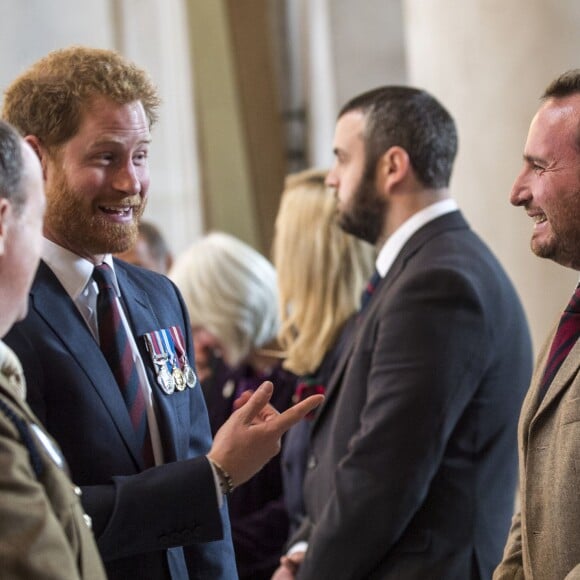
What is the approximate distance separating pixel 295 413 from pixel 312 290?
1.54 metres

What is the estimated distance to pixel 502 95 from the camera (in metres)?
4.56

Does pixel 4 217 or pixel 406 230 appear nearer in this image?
pixel 4 217

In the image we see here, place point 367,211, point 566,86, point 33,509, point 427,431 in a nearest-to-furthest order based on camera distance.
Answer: point 33,509, point 566,86, point 427,431, point 367,211

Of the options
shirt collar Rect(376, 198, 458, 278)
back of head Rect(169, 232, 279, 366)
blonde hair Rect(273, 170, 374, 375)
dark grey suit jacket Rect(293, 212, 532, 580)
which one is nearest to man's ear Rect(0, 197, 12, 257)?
dark grey suit jacket Rect(293, 212, 532, 580)

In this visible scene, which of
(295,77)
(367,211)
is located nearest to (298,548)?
(367,211)

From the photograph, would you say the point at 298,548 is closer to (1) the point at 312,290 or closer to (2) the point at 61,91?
(1) the point at 312,290

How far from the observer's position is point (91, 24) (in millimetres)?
7527

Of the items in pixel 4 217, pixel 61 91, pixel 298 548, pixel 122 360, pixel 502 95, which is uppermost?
pixel 61 91

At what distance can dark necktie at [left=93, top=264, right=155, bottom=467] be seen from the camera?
97.0 inches

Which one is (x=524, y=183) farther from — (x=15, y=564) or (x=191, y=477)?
(x=15, y=564)

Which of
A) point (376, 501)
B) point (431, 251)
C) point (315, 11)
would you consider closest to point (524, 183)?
point (431, 251)

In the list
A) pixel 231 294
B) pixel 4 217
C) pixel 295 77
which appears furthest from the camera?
pixel 295 77

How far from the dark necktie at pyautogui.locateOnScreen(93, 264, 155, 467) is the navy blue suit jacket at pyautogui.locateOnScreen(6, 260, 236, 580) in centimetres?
4

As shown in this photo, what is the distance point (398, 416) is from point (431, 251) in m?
0.51
